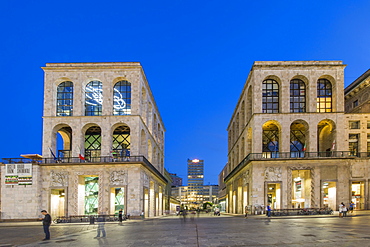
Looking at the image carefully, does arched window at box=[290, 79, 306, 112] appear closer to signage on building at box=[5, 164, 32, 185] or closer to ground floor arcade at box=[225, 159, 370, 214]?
ground floor arcade at box=[225, 159, 370, 214]

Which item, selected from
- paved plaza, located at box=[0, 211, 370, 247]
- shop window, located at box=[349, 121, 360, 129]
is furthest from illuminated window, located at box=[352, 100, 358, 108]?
paved plaza, located at box=[0, 211, 370, 247]

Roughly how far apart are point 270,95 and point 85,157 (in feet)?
92.4

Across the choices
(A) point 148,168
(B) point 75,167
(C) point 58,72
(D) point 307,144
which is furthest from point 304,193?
(C) point 58,72

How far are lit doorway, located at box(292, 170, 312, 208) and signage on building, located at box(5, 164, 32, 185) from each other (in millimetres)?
A: 35311

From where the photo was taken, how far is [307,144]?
49.0 m

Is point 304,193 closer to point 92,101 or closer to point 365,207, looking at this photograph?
point 365,207

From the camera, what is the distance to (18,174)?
46.0m

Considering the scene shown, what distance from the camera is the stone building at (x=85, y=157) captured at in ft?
149

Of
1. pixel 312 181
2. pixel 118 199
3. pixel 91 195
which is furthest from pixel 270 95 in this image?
pixel 91 195

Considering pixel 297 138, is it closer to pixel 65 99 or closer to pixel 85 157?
pixel 85 157

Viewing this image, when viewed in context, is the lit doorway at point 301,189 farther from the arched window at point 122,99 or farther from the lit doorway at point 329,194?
the arched window at point 122,99

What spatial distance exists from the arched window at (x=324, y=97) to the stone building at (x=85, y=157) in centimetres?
2558

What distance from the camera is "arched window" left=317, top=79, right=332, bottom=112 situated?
166 ft

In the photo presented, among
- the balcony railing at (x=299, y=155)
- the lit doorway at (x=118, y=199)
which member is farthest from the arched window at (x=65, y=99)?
the balcony railing at (x=299, y=155)
